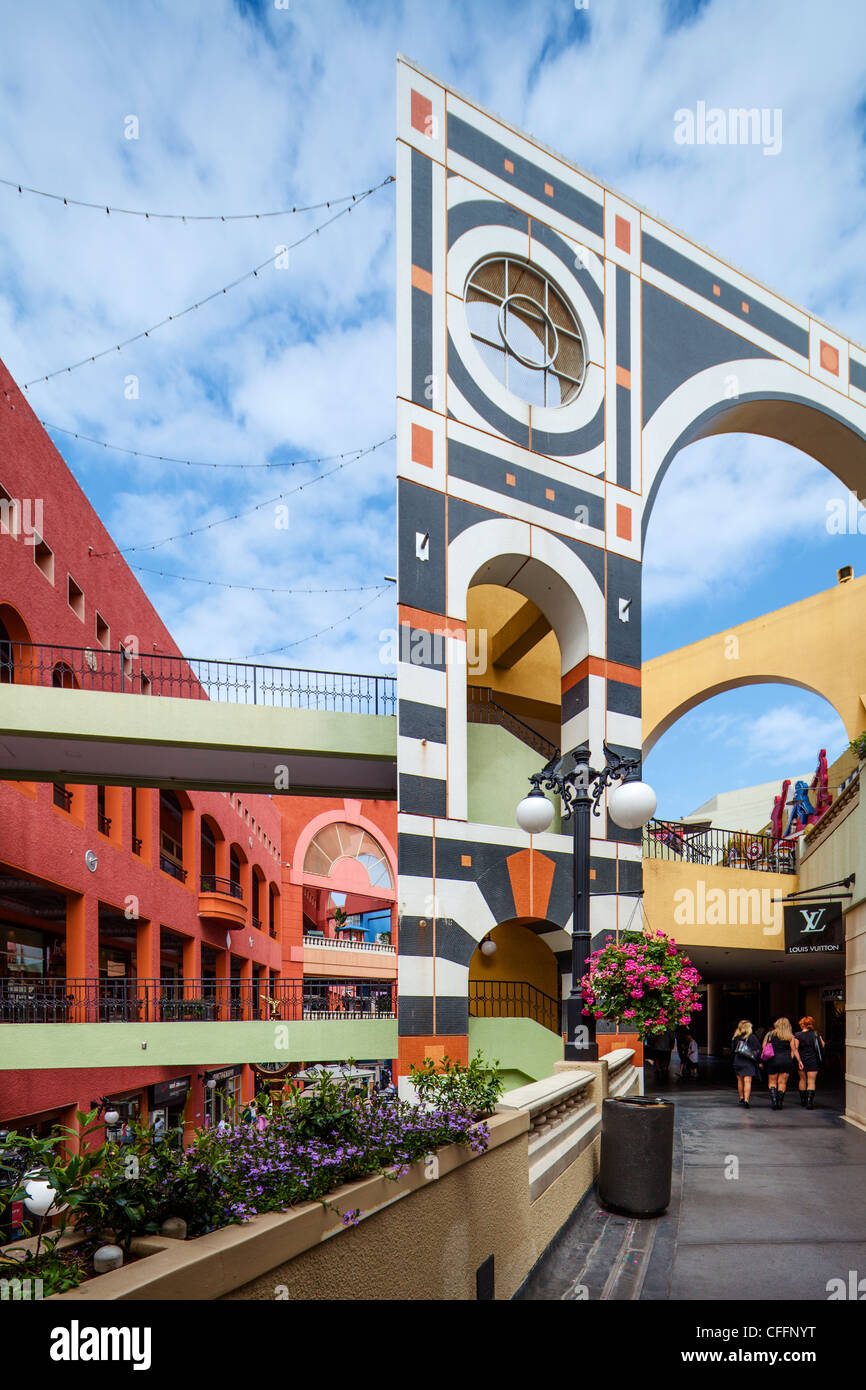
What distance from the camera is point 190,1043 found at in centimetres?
1421

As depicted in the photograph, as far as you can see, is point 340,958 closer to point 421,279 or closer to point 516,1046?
point 516,1046

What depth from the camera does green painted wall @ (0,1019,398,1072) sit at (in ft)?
45.4

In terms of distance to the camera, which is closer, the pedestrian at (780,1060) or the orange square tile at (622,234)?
the pedestrian at (780,1060)

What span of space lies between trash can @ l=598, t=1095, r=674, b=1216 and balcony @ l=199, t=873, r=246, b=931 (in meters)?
24.5

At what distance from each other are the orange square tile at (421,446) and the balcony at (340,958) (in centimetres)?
3682

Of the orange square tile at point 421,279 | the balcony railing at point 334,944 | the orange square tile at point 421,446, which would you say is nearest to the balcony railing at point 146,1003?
the orange square tile at point 421,446

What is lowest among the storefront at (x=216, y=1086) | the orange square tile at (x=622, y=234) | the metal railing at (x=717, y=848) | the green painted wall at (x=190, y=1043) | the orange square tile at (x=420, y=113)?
the storefront at (x=216, y=1086)

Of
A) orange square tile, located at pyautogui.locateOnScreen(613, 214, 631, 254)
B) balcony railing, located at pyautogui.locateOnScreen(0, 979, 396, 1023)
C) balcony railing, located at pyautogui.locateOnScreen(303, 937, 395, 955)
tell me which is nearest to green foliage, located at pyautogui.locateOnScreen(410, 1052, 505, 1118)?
balcony railing, located at pyautogui.locateOnScreen(0, 979, 396, 1023)

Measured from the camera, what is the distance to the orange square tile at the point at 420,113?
50.1ft

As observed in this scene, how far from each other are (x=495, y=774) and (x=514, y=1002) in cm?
515

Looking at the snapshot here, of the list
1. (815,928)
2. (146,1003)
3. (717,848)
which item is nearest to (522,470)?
(815,928)

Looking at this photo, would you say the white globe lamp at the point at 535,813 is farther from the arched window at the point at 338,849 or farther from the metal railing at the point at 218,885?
the arched window at the point at 338,849
